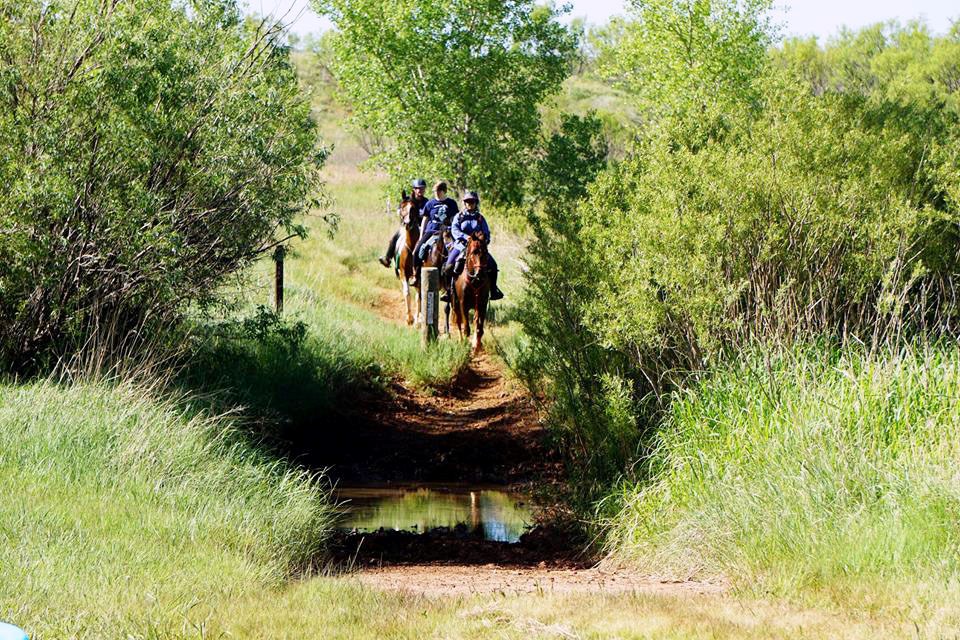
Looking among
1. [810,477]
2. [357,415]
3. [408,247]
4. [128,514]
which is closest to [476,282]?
[357,415]

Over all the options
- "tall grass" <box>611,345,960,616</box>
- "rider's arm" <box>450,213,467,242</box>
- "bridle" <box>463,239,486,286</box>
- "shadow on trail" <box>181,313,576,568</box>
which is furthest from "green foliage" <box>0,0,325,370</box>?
"rider's arm" <box>450,213,467,242</box>

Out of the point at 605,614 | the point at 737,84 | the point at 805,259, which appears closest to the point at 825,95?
the point at 805,259

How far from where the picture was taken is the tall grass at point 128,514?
6.12 m

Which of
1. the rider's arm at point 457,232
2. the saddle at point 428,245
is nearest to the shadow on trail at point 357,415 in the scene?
the rider's arm at point 457,232

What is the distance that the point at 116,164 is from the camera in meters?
11.2

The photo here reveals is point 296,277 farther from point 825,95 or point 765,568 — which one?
point 765,568

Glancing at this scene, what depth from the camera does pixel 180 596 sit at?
253 inches

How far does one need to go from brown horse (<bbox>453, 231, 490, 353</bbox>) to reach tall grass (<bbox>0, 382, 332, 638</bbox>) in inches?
310

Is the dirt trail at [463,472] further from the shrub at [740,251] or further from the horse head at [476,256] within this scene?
the shrub at [740,251]

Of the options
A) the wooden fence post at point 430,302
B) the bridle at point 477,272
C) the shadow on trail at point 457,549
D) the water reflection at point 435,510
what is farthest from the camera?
the wooden fence post at point 430,302

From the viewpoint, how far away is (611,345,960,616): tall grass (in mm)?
6848

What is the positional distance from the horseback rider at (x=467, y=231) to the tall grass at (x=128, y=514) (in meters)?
8.40

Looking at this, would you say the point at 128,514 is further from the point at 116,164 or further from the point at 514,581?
the point at 116,164

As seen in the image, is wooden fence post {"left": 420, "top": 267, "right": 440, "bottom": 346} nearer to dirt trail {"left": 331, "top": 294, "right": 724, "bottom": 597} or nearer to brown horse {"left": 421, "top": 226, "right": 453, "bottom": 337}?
brown horse {"left": 421, "top": 226, "right": 453, "bottom": 337}
